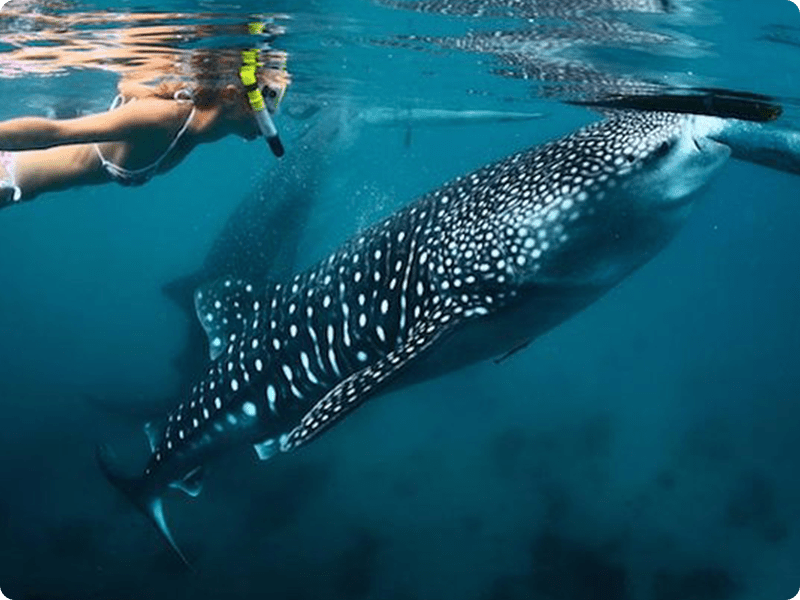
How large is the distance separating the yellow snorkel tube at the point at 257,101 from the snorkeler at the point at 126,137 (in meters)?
0.02

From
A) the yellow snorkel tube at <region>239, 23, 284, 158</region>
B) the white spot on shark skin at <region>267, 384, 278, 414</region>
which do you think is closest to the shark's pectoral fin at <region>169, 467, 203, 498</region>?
the white spot on shark skin at <region>267, 384, 278, 414</region>

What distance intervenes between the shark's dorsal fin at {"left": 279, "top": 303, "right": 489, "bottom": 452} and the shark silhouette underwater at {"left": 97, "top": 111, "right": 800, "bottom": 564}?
0.01 meters

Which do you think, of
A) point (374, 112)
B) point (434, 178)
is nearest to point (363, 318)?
point (374, 112)

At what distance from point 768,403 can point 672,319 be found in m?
30.4

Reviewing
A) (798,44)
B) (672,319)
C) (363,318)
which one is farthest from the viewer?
(672,319)

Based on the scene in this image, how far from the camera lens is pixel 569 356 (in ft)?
94.5

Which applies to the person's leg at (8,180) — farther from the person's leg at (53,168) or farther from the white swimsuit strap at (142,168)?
the white swimsuit strap at (142,168)

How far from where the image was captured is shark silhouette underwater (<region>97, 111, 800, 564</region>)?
570cm

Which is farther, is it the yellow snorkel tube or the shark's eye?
the shark's eye

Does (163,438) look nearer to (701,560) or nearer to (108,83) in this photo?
(108,83)

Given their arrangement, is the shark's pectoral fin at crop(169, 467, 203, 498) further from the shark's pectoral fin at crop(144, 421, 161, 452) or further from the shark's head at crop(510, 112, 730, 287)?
the shark's head at crop(510, 112, 730, 287)

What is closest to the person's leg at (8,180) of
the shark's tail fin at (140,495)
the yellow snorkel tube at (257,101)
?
the yellow snorkel tube at (257,101)

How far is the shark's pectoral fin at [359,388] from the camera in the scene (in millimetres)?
4926

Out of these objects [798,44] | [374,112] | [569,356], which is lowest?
[569,356]
